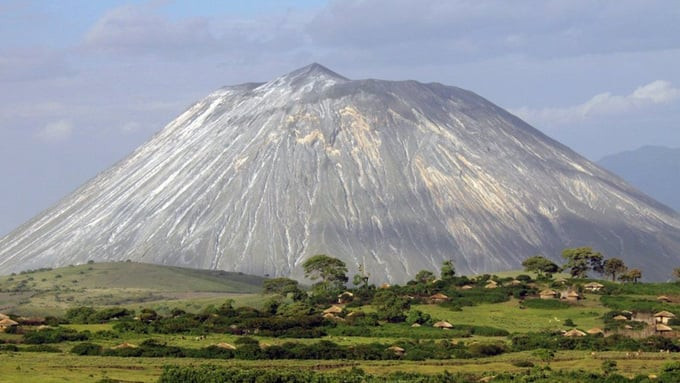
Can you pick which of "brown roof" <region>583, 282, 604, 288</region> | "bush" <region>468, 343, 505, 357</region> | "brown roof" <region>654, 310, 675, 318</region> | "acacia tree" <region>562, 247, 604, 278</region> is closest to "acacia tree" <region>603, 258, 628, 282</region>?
"acacia tree" <region>562, 247, 604, 278</region>

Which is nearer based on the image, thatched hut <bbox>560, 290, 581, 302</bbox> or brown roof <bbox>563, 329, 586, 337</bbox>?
brown roof <bbox>563, 329, 586, 337</bbox>

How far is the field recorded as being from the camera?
9762 centimetres

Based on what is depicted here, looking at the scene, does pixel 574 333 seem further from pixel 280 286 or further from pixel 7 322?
pixel 280 286

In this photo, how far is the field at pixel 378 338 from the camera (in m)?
97.6

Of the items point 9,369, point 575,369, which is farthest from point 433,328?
point 9,369

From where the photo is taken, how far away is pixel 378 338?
407 feet

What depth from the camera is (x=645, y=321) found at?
134m

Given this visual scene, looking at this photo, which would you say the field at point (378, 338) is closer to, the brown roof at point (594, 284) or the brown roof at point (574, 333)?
the brown roof at point (594, 284)

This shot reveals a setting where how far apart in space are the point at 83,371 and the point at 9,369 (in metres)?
5.26

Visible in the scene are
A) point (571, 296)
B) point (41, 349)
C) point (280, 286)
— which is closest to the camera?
point (41, 349)

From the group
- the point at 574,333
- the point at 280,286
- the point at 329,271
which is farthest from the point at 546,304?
the point at 280,286

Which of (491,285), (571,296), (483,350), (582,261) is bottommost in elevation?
(483,350)

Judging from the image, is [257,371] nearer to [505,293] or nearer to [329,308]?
[329,308]

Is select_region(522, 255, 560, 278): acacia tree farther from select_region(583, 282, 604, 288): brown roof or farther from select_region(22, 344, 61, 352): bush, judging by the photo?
select_region(22, 344, 61, 352): bush
